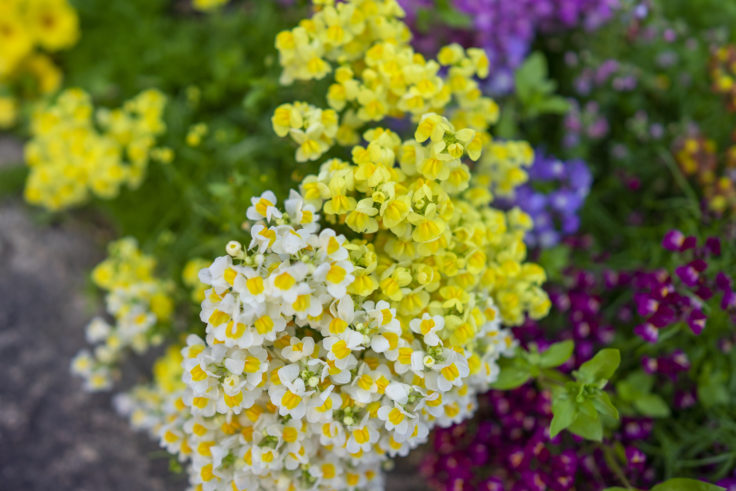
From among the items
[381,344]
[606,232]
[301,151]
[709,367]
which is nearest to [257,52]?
[301,151]

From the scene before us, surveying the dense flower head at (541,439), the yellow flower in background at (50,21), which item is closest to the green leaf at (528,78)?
the dense flower head at (541,439)

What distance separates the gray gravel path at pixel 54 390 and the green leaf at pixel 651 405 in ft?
2.24

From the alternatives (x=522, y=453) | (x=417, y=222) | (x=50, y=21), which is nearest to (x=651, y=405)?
(x=522, y=453)

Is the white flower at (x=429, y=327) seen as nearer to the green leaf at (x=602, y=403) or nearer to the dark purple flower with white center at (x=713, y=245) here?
the green leaf at (x=602, y=403)

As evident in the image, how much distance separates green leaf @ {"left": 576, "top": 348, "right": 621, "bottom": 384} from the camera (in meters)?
1.20

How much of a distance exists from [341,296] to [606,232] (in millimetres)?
1236

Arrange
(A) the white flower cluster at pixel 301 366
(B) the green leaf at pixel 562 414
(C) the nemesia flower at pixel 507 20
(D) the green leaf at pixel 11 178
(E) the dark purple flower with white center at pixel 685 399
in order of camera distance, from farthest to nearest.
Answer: (D) the green leaf at pixel 11 178 < (C) the nemesia flower at pixel 507 20 < (E) the dark purple flower with white center at pixel 685 399 < (B) the green leaf at pixel 562 414 < (A) the white flower cluster at pixel 301 366

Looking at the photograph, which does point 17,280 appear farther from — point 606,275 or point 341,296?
point 606,275

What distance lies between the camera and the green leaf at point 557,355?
4.14 feet

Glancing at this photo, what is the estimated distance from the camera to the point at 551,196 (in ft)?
5.85

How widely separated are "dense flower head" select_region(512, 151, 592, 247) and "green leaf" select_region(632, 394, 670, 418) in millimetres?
502

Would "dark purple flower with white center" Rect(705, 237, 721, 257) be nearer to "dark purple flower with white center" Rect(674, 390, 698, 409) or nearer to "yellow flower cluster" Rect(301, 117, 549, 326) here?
"dark purple flower with white center" Rect(674, 390, 698, 409)

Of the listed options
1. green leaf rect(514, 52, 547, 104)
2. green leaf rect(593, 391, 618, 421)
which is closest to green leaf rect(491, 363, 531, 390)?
Answer: green leaf rect(593, 391, 618, 421)

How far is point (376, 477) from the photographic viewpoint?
4.30 ft
